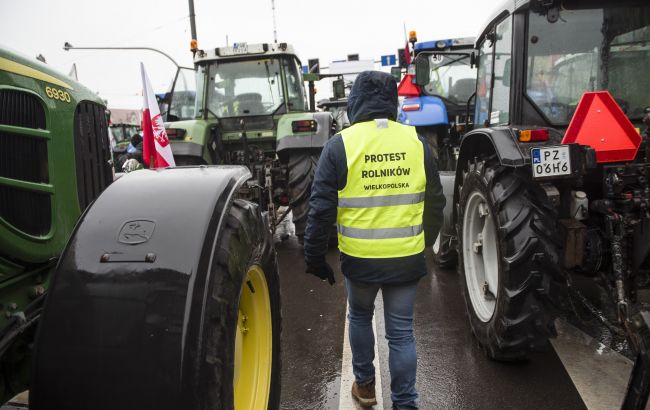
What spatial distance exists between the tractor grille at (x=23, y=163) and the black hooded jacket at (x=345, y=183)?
50.2 inches

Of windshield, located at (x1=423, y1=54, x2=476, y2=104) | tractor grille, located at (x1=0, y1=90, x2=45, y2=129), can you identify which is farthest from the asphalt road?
windshield, located at (x1=423, y1=54, x2=476, y2=104)

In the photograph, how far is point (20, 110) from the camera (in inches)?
73.8

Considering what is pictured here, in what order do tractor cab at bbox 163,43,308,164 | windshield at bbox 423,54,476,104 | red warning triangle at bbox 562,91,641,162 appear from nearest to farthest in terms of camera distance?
red warning triangle at bbox 562,91,641,162 → tractor cab at bbox 163,43,308,164 → windshield at bbox 423,54,476,104

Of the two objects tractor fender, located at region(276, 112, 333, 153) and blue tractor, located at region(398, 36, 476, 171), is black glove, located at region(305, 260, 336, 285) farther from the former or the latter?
blue tractor, located at region(398, 36, 476, 171)

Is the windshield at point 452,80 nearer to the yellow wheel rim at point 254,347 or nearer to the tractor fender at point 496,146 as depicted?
the tractor fender at point 496,146

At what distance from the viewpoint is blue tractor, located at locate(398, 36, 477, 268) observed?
5441mm

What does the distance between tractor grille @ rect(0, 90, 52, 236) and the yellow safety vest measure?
55.3 inches

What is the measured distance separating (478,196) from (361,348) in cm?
152

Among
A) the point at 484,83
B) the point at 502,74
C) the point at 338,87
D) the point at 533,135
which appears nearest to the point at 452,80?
the point at 338,87

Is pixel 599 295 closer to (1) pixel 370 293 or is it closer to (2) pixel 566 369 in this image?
(2) pixel 566 369

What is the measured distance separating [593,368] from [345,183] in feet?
6.86

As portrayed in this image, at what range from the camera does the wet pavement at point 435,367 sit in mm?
3084

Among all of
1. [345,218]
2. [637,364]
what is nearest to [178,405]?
[345,218]

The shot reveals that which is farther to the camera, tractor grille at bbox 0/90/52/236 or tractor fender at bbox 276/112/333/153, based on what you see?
tractor fender at bbox 276/112/333/153
